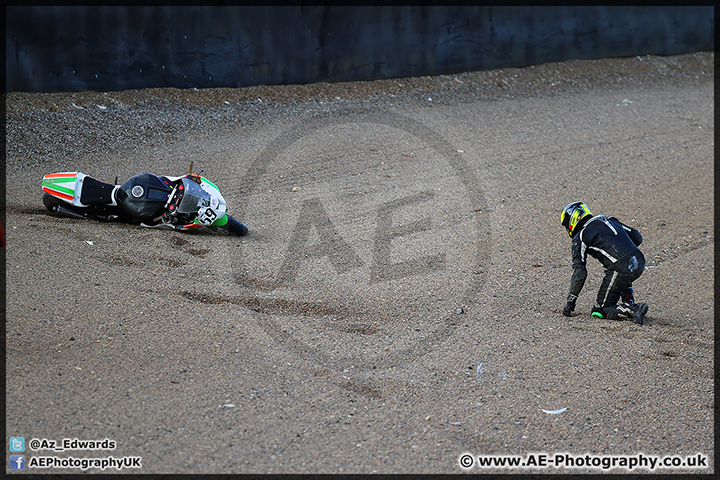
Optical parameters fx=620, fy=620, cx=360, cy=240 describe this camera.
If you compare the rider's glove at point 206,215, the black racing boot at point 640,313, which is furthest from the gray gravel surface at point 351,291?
the rider's glove at point 206,215

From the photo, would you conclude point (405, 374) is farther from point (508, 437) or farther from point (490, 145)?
point (490, 145)

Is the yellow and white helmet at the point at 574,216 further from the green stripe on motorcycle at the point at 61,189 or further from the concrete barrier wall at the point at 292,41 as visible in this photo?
the concrete barrier wall at the point at 292,41

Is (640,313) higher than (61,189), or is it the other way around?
(61,189)

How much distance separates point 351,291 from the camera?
7508 mm

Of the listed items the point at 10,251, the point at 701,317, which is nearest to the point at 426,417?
the point at 701,317

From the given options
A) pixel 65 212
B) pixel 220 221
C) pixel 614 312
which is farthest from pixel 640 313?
pixel 65 212

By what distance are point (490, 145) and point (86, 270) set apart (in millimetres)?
8704

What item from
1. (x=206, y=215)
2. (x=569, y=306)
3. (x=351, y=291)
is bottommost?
(x=351, y=291)

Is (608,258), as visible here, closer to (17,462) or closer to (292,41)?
(17,462)

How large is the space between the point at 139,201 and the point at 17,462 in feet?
14.7

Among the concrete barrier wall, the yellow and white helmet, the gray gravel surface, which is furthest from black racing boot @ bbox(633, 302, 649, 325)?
the concrete barrier wall

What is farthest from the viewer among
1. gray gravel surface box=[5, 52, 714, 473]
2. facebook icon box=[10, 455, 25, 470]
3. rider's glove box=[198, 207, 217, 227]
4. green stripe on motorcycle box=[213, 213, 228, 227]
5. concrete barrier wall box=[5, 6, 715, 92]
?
concrete barrier wall box=[5, 6, 715, 92]

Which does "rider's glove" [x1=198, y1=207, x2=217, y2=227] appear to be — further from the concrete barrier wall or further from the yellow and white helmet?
the concrete barrier wall

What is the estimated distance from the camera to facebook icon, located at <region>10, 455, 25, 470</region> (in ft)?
13.8
